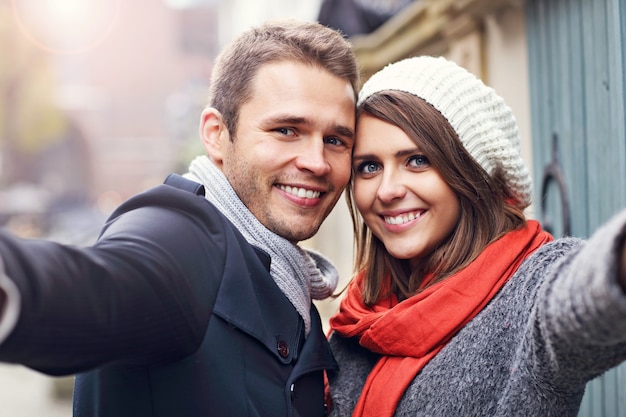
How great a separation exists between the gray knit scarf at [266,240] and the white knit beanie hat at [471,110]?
634mm

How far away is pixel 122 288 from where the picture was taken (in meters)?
1.46

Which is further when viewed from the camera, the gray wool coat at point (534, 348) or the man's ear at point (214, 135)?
the man's ear at point (214, 135)

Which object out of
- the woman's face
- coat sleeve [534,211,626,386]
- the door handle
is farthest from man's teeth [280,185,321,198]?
the door handle

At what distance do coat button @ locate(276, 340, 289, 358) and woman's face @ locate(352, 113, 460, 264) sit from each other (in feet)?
2.07

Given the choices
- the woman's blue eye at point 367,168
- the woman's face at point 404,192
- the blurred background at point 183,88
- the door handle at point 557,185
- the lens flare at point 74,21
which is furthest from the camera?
Result: the lens flare at point 74,21

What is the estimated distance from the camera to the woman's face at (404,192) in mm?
2541

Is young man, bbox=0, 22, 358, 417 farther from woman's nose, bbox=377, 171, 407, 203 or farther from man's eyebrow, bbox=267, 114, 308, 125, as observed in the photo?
woman's nose, bbox=377, 171, 407, 203

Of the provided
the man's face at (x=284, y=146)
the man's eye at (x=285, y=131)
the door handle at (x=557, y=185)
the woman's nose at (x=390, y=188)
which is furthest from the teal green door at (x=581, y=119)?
the man's eye at (x=285, y=131)

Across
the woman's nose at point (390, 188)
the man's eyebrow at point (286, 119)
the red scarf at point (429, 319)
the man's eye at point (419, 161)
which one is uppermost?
the man's eyebrow at point (286, 119)

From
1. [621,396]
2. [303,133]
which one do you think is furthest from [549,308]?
[621,396]

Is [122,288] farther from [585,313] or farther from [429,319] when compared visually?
[429,319]

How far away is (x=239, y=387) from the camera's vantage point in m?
1.95

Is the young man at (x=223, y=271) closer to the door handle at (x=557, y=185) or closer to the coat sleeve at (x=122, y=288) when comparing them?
the coat sleeve at (x=122, y=288)

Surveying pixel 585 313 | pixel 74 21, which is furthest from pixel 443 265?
pixel 74 21
